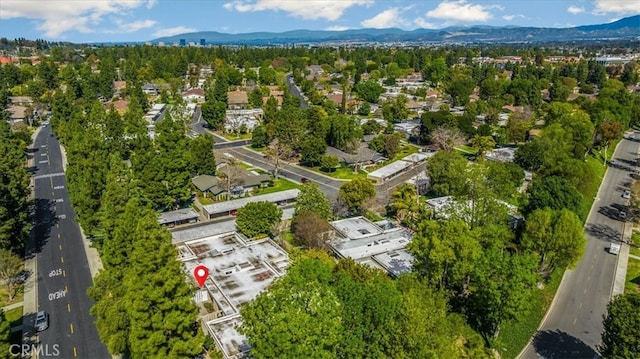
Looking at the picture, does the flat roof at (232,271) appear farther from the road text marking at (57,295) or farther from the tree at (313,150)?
the tree at (313,150)

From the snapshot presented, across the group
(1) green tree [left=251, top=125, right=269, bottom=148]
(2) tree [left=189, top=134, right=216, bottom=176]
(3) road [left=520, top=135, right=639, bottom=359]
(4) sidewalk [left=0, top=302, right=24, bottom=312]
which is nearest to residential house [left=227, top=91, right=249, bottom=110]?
(1) green tree [left=251, top=125, right=269, bottom=148]

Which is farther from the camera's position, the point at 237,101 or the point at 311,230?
the point at 237,101

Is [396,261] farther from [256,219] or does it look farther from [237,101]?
[237,101]

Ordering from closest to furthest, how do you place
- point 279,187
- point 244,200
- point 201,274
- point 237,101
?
point 201,274
point 244,200
point 279,187
point 237,101

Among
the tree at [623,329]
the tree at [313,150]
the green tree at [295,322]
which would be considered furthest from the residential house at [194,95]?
the tree at [623,329]

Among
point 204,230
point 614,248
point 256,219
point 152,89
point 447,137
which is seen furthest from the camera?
point 152,89

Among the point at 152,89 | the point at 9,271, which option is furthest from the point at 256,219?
the point at 152,89

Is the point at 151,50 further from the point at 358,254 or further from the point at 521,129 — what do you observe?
the point at 358,254

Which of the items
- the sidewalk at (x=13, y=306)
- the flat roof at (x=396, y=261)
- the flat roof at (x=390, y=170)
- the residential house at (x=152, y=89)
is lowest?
the sidewalk at (x=13, y=306)
